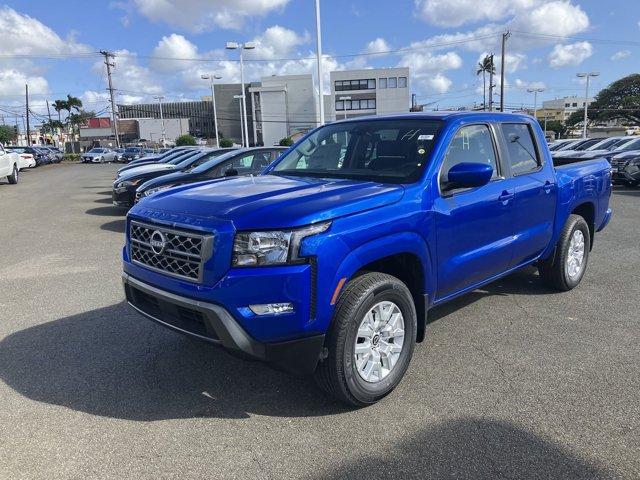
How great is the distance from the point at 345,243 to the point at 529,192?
2488 millimetres

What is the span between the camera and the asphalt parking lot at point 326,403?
2844mm

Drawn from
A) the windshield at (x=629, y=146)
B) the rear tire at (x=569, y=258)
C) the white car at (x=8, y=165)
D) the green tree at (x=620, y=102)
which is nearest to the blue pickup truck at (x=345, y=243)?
the rear tire at (x=569, y=258)

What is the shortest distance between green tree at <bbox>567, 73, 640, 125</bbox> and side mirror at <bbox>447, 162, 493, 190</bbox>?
94.8 metres

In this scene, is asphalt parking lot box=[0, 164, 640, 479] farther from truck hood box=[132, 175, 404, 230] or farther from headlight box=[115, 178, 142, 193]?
headlight box=[115, 178, 142, 193]

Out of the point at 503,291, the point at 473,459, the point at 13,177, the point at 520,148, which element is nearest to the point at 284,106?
the point at 13,177

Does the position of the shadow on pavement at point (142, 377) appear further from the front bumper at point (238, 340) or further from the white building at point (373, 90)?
the white building at point (373, 90)

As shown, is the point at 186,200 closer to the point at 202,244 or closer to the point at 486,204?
the point at 202,244

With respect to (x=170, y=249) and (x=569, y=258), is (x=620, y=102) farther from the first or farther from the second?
(x=170, y=249)

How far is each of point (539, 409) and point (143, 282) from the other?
8.94ft

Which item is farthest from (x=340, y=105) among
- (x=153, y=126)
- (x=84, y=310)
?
(x=84, y=310)

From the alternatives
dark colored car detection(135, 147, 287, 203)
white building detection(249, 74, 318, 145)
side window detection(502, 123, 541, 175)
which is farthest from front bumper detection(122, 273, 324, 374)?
white building detection(249, 74, 318, 145)

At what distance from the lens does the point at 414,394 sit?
3570 mm

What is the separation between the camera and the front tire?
3100 millimetres

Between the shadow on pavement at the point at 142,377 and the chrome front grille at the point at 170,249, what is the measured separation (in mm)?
505
